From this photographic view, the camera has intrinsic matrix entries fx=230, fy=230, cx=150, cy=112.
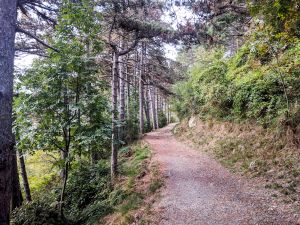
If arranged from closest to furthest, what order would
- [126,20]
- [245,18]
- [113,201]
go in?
1. [113,201]
2. [126,20]
3. [245,18]

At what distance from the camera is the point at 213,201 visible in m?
5.05

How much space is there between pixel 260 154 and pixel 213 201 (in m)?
2.70

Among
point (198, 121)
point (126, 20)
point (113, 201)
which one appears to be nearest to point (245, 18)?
point (126, 20)

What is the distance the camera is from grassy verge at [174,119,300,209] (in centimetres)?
524

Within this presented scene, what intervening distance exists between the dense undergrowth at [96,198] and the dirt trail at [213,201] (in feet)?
1.90

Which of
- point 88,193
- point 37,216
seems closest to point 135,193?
point 88,193

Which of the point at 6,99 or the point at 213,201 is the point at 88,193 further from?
the point at 6,99

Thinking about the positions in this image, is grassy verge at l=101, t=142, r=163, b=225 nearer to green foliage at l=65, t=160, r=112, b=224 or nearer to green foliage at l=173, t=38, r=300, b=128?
green foliage at l=65, t=160, r=112, b=224

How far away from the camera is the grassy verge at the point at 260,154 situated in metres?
5.24

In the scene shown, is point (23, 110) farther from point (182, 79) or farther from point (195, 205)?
point (182, 79)

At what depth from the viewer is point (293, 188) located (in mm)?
4926

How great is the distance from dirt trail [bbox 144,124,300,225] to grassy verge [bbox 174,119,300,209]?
0.38 metres

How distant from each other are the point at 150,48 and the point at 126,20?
10181 mm

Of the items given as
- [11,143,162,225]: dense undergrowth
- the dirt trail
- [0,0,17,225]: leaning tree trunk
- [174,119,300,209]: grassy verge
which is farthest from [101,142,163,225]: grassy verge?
[174,119,300,209]: grassy verge
